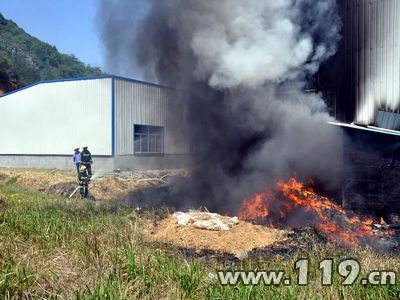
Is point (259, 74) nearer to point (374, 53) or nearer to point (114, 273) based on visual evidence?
point (374, 53)

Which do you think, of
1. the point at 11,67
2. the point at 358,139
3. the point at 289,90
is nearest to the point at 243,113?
the point at 289,90

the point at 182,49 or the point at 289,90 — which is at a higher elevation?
the point at 182,49

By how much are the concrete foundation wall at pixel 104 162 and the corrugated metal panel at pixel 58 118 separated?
37 centimetres

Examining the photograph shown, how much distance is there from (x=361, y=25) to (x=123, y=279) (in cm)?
Result: 1008

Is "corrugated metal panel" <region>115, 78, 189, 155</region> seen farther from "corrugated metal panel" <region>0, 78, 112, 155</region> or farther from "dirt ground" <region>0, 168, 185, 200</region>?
"dirt ground" <region>0, 168, 185, 200</region>

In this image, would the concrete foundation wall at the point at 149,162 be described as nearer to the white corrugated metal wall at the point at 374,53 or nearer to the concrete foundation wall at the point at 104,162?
the concrete foundation wall at the point at 104,162

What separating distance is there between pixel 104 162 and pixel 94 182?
4.33 meters

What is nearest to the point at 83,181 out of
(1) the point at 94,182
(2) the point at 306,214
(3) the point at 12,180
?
(1) the point at 94,182

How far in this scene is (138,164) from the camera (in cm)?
2266

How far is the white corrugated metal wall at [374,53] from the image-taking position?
10.5 metres

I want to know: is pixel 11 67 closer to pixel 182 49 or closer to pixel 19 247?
pixel 182 49

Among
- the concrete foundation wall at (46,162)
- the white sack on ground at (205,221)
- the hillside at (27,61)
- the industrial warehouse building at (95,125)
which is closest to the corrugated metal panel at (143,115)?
the industrial warehouse building at (95,125)

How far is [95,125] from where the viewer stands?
21516 millimetres

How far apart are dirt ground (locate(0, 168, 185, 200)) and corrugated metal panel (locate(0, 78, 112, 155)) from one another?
2426mm
